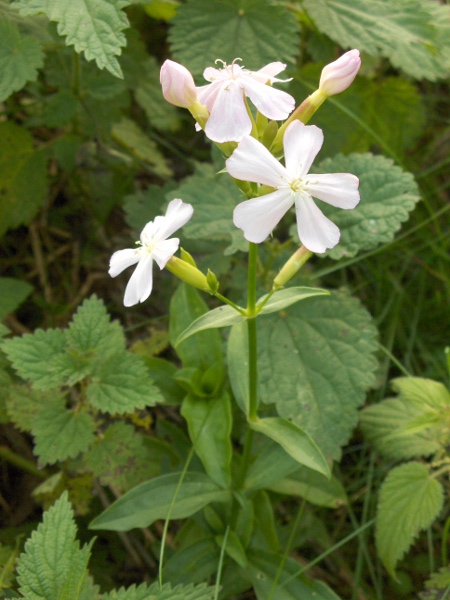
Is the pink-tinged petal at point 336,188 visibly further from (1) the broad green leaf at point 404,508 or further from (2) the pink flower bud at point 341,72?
(1) the broad green leaf at point 404,508

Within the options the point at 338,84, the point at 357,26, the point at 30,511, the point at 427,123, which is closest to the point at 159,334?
the point at 30,511

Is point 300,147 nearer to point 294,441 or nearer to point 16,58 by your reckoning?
point 294,441

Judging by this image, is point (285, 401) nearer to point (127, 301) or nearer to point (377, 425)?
point (377, 425)

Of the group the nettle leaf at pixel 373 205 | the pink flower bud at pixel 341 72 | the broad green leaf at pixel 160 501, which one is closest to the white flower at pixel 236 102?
the pink flower bud at pixel 341 72

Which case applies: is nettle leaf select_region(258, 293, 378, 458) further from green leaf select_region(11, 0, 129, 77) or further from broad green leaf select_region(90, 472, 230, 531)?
green leaf select_region(11, 0, 129, 77)

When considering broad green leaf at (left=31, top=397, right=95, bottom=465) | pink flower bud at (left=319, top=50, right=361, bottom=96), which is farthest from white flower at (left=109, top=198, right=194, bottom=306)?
broad green leaf at (left=31, top=397, right=95, bottom=465)

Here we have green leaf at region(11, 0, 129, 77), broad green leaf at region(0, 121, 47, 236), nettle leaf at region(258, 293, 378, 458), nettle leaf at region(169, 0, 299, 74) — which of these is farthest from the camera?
broad green leaf at region(0, 121, 47, 236)

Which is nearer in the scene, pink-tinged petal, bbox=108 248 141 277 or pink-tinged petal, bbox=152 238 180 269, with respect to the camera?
pink-tinged petal, bbox=152 238 180 269
